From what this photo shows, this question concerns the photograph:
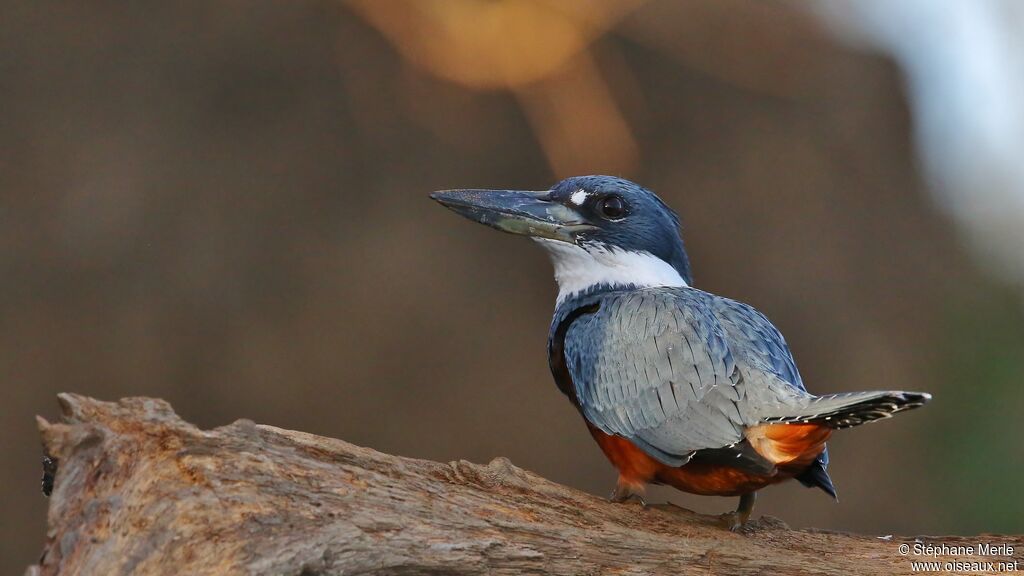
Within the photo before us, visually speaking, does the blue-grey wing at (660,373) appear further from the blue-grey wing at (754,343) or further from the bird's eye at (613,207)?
the bird's eye at (613,207)

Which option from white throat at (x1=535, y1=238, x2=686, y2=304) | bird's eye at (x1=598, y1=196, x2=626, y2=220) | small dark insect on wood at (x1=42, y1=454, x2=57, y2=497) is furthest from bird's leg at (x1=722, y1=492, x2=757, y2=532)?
small dark insect on wood at (x1=42, y1=454, x2=57, y2=497)

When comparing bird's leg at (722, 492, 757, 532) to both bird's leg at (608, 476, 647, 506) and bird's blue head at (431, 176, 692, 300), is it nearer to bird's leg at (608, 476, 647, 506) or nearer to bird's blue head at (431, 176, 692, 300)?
bird's leg at (608, 476, 647, 506)

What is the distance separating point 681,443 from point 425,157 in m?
3.46

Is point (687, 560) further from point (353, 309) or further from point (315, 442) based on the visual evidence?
point (353, 309)

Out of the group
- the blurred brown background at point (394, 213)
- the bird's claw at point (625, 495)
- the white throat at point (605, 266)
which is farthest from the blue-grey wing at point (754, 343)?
the blurred brown background at point (394, 213)

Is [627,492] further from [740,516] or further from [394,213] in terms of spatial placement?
[394,213]

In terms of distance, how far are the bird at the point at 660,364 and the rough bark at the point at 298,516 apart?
0.27 m

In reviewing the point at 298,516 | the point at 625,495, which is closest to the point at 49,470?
the point at 298,516

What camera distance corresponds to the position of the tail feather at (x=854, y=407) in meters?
2.54

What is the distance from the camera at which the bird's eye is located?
3732 millimetres

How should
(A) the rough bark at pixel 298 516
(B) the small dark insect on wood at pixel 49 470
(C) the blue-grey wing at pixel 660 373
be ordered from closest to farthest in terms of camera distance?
(A) the rough bark at pixel 298 516 → (B) the small dark insect on wood at pixel 49 470 → (C) the blue-grey wing at pixel 660 373

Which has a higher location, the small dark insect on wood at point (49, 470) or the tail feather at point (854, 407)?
the tail feather at point (854, 407)

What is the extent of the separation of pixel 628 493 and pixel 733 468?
0.49 metres

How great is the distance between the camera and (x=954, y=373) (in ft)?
24.1
